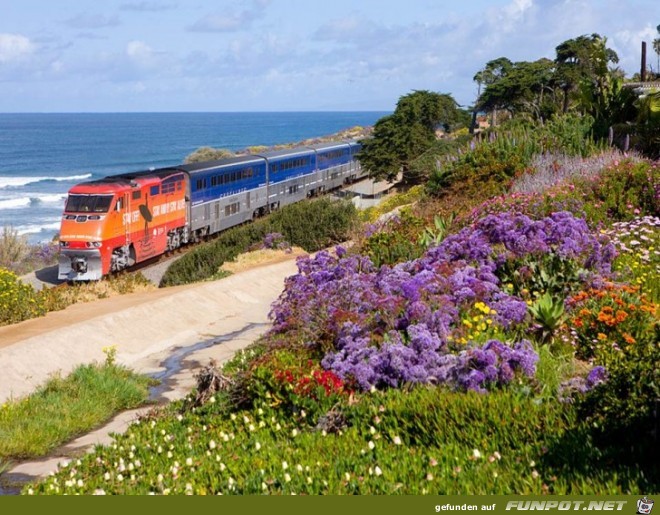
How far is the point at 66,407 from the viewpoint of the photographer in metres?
11.1

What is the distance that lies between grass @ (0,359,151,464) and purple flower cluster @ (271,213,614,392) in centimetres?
243

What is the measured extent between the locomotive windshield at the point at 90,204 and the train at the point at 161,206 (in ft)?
0.10

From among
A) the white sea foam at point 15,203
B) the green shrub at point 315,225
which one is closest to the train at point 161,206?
the green shrub at point 315,225

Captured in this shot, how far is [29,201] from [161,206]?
54748 mm

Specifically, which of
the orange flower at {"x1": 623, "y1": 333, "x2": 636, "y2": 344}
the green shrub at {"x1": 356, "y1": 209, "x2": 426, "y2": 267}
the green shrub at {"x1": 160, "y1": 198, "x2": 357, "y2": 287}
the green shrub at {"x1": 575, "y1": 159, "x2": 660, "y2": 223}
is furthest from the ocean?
the orange flower at {"x1": 623, "y1": 333, "x2": 636, "y2": 344}

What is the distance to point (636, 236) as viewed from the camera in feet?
42.8

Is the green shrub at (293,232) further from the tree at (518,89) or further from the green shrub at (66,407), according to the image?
the tree at (518,89)

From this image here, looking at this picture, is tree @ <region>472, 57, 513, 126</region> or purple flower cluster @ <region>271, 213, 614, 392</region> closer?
purple flower cluster @ <region>271, 213, 614, 392</region>

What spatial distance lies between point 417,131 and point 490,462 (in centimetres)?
4835

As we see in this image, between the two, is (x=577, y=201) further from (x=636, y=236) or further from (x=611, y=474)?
(x=611, y=474)

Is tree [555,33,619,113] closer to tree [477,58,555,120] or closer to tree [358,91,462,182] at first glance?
tree [477,58,555,120]

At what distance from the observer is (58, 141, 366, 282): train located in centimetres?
2600

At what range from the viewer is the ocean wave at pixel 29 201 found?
77.0 metres

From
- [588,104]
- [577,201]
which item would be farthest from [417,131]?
[577,201]
